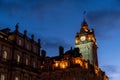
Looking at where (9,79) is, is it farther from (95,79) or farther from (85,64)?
(95,79)

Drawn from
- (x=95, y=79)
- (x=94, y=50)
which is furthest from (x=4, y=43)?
(x=94, y=50)

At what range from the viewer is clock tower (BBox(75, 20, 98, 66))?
115812 millimetres

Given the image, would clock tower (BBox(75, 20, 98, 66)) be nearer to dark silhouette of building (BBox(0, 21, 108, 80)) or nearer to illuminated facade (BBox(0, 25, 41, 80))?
dark silhouette of building (BBox(0, 21, 108, 80))

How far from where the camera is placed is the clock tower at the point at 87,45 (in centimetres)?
11581

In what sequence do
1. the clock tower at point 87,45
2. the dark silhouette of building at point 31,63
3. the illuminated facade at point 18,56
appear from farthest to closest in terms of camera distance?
the clock tower at point 87,45, the dark silhouette of building at point 31,63, the illuminated facade at point 18,56

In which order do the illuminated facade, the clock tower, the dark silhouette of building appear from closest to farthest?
the illuminated facade, the dark silhouette of building, the clock tower

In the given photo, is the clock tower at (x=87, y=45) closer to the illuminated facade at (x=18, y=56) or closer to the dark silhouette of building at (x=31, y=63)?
the dark silhouette of building at (x=31, y=63)

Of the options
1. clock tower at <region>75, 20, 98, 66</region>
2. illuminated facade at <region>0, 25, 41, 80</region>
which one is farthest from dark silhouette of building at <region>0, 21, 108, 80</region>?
clock tower at <region>75, 20, 98, 66</region>

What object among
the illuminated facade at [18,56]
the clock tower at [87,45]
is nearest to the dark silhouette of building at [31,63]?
the illuminated facade at [18,56]

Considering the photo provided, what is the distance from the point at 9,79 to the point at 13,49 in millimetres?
8916

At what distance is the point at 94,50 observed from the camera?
119 meters

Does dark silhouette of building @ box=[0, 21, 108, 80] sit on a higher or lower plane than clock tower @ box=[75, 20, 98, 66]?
lower

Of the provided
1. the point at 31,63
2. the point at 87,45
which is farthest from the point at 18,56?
the point at 87,45

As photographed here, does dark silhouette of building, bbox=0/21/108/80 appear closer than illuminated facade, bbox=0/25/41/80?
No
